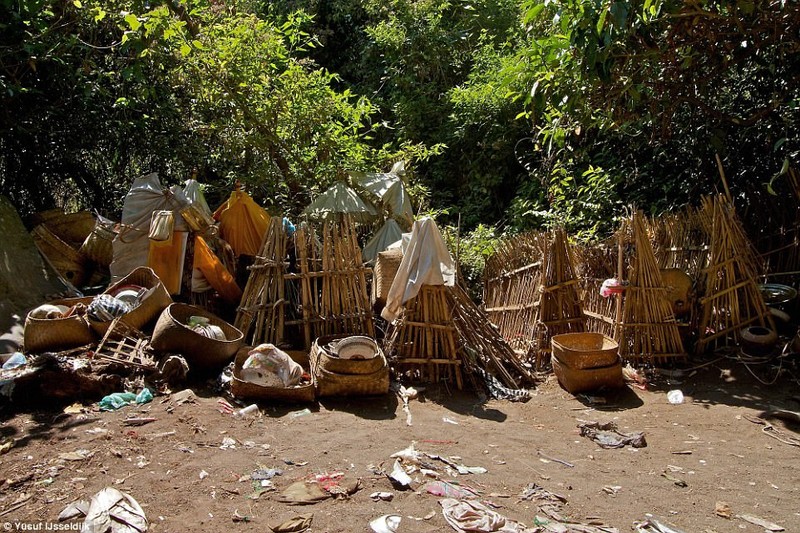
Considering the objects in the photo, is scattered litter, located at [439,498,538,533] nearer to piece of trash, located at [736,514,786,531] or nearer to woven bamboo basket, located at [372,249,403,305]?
piece of trash, located at [736,514,786,531]

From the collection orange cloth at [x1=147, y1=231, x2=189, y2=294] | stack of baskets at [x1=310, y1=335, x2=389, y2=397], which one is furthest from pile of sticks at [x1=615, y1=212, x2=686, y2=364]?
orange cloth at [x1=147, y1=231, x2=189, y2=294]

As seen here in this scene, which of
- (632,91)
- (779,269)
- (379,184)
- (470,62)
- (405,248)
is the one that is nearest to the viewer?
(632,91)

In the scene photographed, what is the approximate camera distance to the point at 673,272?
6.50 m

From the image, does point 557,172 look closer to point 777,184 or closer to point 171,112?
point 777,184

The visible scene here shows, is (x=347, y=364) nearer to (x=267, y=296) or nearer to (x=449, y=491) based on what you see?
(x=267, y=296)

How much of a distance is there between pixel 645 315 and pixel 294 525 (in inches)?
175

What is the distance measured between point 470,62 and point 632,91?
288 inches

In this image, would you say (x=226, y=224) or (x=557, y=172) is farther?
(x=557, y=172)

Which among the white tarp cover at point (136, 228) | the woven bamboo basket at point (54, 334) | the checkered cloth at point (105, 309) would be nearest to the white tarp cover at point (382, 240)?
the white tarp cover at point (136, 228)

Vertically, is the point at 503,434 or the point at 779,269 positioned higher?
the point at 779,269

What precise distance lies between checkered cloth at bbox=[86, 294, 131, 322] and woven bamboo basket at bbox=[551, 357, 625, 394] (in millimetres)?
4275

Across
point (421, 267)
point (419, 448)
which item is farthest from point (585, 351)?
point (419, 448)

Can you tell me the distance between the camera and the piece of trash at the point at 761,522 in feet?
11.1

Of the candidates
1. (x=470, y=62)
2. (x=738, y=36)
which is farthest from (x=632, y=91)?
(x=470, y=62)
